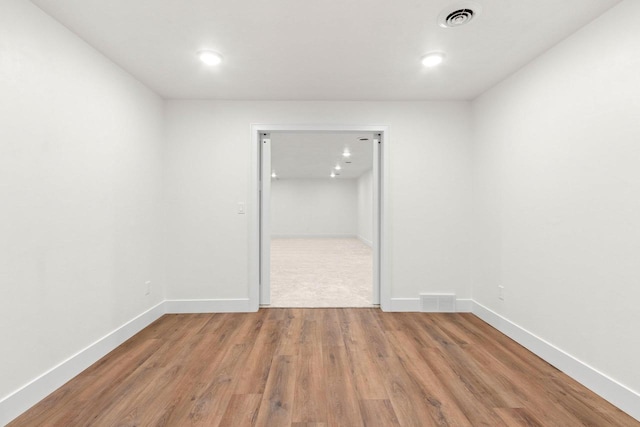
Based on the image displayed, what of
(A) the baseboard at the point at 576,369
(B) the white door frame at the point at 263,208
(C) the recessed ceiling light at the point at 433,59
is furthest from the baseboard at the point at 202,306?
(C) the recessed ceiling light at the point at 433,59

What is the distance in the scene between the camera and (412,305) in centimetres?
330

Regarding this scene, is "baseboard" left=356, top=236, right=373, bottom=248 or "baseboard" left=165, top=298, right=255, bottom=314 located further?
"baseboard" left=356, top=236, right=373, bottom=248

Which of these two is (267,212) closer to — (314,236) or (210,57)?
(210,57)

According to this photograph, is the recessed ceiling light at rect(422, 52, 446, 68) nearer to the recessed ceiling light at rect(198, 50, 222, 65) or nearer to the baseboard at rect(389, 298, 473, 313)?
the recessed ceiling light at rect(198, 50, 222, 65)

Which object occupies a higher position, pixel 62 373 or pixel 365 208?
pixel 365 208

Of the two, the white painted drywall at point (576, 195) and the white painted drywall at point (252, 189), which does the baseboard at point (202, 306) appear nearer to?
the white painted drywall at point (252, 189)

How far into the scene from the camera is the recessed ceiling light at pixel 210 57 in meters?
2.28

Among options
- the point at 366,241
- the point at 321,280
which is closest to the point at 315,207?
the point at 366,241

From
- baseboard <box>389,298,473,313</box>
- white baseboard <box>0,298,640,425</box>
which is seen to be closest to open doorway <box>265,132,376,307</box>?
baseboard <box>389,298,473,313</box>

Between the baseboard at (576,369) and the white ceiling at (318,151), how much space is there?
2.97 metres

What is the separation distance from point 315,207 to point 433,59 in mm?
10252

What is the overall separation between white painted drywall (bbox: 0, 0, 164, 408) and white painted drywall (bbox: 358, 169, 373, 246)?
7839mm

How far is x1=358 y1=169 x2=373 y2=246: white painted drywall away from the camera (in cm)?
994

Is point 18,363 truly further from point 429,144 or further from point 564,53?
point 564,53
